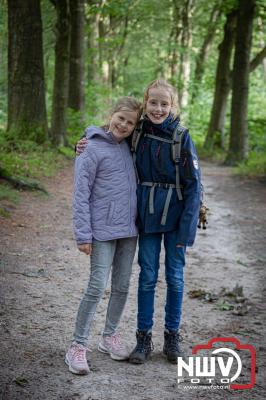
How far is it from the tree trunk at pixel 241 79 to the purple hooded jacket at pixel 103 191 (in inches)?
582

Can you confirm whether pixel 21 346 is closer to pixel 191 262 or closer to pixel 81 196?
pixel 81 196

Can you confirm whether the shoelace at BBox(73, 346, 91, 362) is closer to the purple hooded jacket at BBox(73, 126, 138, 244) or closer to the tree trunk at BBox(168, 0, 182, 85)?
the purple hooded jacket at BBox(73, 126, 138, 244)

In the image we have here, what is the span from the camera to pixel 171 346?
4383 millimetres

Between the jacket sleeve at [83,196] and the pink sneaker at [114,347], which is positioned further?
the pink sneaker at [114,347]

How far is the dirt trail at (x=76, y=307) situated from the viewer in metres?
3.80

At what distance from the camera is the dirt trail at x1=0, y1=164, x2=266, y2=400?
380 cm

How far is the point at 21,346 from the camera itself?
4.34m

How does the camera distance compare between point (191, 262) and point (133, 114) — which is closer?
point (133, 114)

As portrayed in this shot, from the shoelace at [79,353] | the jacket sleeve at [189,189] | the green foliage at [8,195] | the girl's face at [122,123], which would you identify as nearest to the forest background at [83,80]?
the green foliage at [8,195]

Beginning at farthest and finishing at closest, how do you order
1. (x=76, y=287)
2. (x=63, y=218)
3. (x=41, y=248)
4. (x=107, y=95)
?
1. (x=107, y=95)
2. (x=63, y=218)
3. (x=41, y=248)
4. (x=76, y=287)

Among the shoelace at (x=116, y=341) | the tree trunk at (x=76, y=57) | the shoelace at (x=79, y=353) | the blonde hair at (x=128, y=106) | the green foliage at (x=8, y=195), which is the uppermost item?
the tree trunk at (x=76, y=57)

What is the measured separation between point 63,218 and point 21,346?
16.6 ft

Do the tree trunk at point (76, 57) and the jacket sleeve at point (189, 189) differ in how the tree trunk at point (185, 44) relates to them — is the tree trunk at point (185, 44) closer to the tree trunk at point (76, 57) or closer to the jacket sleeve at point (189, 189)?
the tree trunk at point (76, 57)

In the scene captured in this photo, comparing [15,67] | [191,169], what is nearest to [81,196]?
[191,169]
